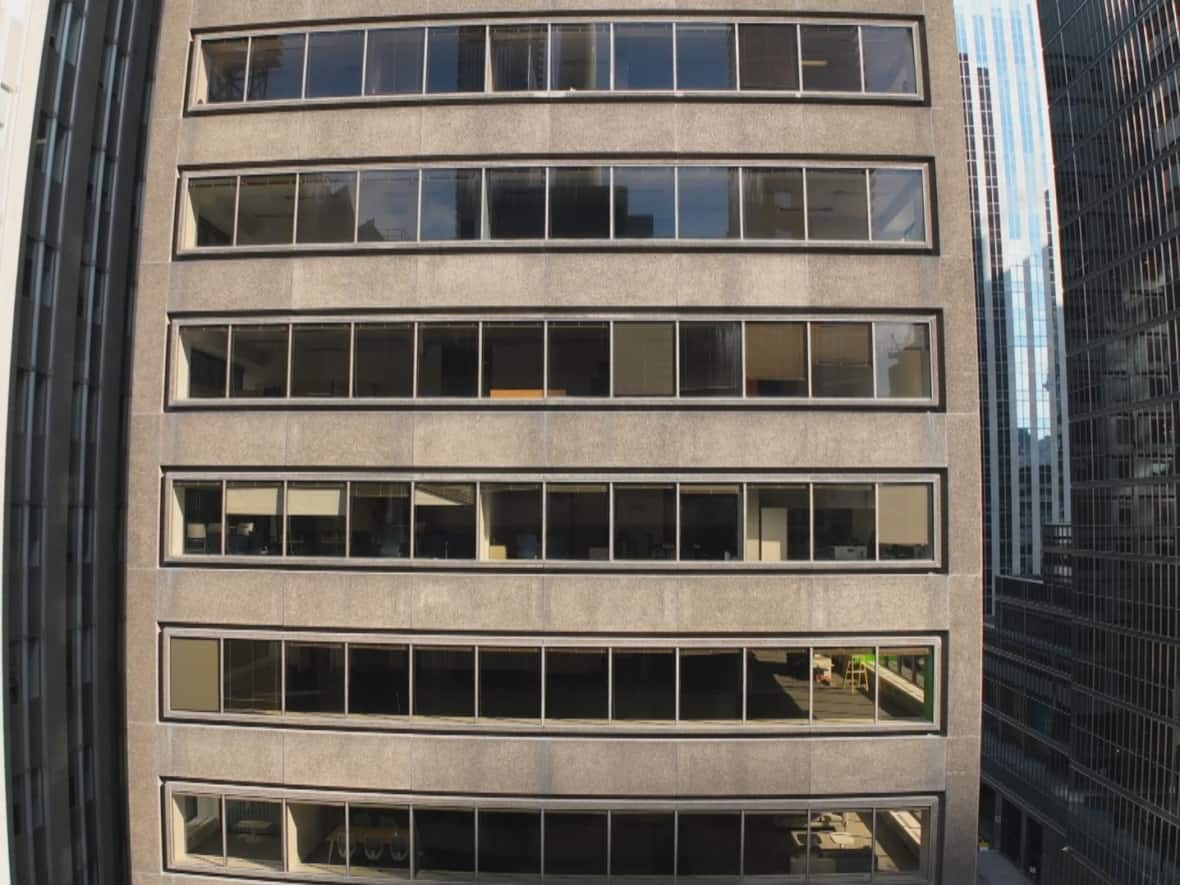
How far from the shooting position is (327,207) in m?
17.4

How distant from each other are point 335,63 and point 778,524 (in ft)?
45.1

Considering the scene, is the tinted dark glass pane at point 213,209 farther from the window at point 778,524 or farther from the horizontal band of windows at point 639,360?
the window at point 778,524

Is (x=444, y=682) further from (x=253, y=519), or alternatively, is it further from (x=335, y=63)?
(x=335, y=63)

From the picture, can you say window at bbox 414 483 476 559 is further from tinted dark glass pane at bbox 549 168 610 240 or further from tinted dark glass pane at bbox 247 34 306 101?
tinted dark glass pane at bbox 247 34 306 101

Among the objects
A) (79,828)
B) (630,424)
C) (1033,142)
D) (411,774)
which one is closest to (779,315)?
(630,424)

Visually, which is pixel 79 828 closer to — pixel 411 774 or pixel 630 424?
pixel 411 774

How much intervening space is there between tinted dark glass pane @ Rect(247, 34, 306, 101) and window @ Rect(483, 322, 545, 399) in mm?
7023

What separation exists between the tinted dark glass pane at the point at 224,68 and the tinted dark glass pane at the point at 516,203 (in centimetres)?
618

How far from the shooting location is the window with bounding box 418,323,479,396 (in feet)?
55.3

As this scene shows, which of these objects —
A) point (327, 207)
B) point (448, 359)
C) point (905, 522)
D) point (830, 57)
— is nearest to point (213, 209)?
point (327, 207)

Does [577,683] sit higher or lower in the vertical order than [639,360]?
lower

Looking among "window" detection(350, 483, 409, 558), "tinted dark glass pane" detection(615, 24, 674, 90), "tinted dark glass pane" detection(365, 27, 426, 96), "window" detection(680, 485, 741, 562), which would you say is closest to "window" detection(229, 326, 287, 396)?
"window" detection(350, 483, 409, 558)

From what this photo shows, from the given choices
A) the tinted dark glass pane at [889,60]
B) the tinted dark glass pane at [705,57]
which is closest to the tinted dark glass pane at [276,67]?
the tinted dark glass pane at [705,57]

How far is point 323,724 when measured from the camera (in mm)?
16750
